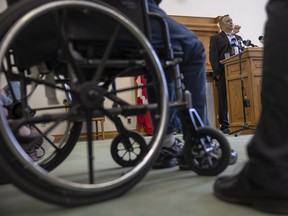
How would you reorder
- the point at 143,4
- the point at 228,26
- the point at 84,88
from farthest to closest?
the point at 228,26
the point at 143,4
the point at 84,88

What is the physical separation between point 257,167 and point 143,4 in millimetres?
547

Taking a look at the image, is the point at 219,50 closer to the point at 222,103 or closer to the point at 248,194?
the point at 222,103

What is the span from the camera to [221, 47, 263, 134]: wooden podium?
3.60 meters

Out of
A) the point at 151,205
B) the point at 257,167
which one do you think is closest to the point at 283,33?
the point at 257,167

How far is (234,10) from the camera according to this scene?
6.44 m

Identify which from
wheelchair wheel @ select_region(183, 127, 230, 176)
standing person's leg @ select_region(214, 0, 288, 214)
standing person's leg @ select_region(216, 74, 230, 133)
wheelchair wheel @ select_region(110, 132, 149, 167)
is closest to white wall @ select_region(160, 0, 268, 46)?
standing person's leg @ select_region(216, 74, 230, 133)

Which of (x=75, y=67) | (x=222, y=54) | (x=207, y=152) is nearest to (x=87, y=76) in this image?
(x=75, y=67)

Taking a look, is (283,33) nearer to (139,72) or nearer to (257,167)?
(257,167)

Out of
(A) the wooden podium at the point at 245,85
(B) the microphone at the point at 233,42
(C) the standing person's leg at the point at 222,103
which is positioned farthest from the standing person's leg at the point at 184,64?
(C) the standing person's leg at the point at 222,103

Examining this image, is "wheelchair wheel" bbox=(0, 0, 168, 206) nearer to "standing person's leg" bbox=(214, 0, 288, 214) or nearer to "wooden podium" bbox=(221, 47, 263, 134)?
"standing person's leg" bbox=(214, 0, 288, 214)

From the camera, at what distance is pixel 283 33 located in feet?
2.30

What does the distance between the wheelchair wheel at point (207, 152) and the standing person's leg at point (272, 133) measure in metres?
0.31

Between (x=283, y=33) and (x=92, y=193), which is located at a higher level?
→ (x=283, y=33)

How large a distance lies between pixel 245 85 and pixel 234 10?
323cm
